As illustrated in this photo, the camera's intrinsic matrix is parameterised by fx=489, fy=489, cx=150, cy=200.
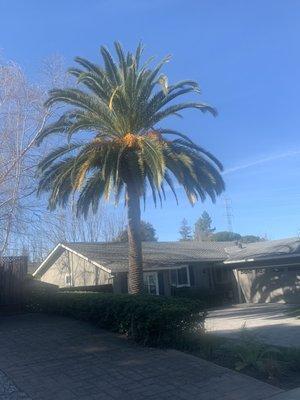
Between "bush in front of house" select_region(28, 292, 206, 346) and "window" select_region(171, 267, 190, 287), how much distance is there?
50.6ft

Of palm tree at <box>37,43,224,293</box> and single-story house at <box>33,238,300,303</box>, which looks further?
single-story house at <box>33,238,300,303</box>

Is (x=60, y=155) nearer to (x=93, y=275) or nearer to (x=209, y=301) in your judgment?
(x=93, y=275)

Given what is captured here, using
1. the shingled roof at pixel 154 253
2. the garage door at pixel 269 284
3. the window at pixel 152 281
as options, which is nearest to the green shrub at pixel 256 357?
the shingled roof at pixel 154 253

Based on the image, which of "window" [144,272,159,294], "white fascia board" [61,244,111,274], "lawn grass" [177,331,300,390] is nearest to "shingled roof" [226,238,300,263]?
"window" [144,272,159,294]

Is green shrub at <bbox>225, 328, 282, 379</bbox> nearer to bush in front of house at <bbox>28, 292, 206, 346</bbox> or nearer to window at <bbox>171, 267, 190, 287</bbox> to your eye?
bush in front of house at <bbox>28, 292, 206, 346</bbox>

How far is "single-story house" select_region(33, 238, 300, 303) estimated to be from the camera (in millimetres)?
27516

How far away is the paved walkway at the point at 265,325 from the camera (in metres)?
14.8

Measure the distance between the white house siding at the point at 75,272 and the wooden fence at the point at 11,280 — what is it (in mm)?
7852

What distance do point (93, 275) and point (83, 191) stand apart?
10.1m

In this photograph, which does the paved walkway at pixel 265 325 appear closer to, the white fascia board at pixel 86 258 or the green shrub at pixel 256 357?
the green shrub at pixel 256 357

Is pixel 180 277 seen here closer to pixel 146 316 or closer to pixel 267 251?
pixel 267 251

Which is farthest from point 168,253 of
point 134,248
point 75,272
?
point 134,248

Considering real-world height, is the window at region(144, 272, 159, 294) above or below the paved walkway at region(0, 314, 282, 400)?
above

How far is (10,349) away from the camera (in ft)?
38.0
